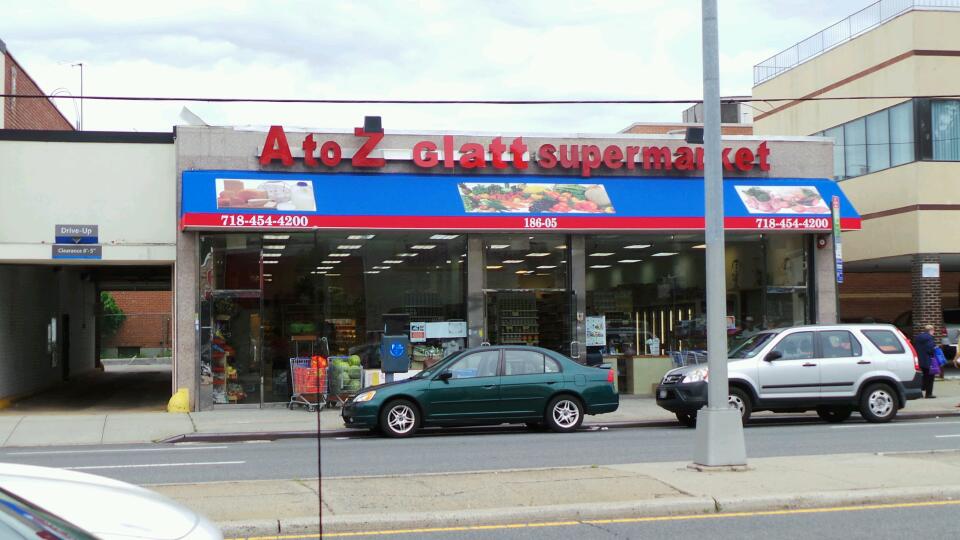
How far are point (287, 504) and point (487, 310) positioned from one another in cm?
1450

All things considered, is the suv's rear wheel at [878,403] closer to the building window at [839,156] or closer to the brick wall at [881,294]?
the building window at [839,156]

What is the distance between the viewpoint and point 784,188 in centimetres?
2448

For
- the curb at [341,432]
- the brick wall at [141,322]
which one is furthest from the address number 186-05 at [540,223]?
the brick wall at [141,322]

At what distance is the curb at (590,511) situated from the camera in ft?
27.2

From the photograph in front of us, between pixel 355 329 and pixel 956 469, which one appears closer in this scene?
pixel 956 469

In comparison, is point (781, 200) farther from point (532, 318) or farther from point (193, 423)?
point (193, 423)

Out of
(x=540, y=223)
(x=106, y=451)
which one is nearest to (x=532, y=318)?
(x=540, y=223)

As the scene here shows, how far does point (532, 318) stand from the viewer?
23.7 m

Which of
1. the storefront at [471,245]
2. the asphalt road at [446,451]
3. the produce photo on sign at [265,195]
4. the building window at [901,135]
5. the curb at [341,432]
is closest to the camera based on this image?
the asphalt road at [446,451]

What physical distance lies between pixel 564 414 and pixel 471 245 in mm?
6965

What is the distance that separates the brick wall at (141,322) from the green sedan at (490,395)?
115 ft

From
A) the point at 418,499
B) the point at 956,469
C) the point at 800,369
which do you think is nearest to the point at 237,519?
the point at 418,499

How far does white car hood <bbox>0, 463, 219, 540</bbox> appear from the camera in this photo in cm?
462

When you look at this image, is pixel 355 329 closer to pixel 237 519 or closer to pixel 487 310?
pixel 487 310
